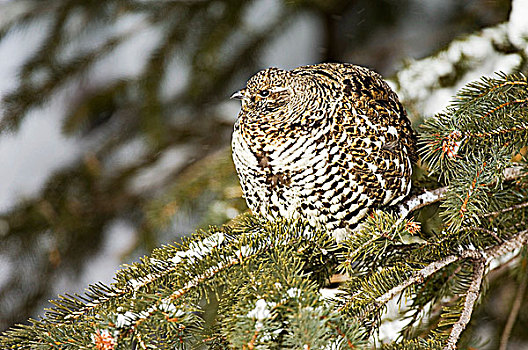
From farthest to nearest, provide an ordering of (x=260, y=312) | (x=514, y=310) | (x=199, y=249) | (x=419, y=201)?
(x=514, y=310) → (x=419, y=201) → (x=199, y=249) → (x=260, y=312)

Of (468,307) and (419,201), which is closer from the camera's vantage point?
(468,307)

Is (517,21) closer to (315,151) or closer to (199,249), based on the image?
(315,151)

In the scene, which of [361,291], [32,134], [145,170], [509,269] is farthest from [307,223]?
[32,134]

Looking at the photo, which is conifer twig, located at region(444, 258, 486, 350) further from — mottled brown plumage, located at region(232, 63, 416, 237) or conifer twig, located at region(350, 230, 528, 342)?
mottled brown plumage, located at region(232, 63, 416, 237)

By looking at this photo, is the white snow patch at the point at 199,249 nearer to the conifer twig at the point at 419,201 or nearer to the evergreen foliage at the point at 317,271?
the evergreen foliage at the point at 317,271

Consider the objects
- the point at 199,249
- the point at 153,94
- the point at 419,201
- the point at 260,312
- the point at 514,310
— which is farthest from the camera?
the point at 153,94

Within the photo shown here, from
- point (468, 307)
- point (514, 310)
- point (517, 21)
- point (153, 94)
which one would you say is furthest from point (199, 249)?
point (517, 21)

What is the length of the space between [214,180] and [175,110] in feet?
0.65

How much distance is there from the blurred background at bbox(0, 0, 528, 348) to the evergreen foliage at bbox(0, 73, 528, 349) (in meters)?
0.42

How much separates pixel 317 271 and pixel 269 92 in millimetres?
209

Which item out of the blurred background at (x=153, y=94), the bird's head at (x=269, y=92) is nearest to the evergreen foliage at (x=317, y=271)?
the bird's head at (x=269, y=92)

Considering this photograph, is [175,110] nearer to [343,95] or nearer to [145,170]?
[145,170]

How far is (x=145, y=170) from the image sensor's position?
4.03 ft

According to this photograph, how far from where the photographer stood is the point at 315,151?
560mm
